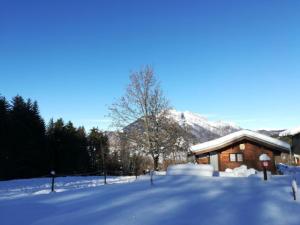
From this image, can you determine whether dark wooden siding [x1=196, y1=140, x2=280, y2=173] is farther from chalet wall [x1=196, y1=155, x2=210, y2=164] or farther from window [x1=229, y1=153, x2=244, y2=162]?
chalet wall [x1=196, y1=155, x2=210, y2=164]

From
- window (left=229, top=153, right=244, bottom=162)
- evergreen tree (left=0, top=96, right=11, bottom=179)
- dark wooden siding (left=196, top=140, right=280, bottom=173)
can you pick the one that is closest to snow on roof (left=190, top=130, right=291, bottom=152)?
dark wooden siding (left=196, top=140, right=280, bottom=173)

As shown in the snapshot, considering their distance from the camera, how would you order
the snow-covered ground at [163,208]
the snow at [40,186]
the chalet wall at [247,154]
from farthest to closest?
the chalet wall at [247,154] < the snow at [40,186] < the snow-covered ground at [163,208]

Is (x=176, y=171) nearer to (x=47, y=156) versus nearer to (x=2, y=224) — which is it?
(x=2, y=224)

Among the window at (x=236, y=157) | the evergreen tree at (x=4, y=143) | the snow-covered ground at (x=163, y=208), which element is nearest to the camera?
the snow-covered ground at (x=163, y=208)

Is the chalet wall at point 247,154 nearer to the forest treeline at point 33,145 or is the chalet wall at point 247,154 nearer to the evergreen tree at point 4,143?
the forest treeline at point 33,145

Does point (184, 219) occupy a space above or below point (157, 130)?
A: below

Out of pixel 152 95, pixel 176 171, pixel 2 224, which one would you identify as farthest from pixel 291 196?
pixel 152 95

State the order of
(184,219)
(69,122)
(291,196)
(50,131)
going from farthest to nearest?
1. (69,122)
2. (50,131)
3. (291,196)
4. (184,219)

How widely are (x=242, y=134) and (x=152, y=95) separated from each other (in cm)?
924

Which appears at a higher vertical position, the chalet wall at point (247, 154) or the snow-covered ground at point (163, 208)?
the chalet wall at point (247, 154)

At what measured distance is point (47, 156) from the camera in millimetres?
58312

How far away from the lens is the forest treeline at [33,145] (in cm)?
5241

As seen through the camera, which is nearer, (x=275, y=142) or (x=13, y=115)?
(x=275, y=142)

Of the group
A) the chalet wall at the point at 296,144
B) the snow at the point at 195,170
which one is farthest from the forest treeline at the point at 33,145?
the snow at the point at 195,170
